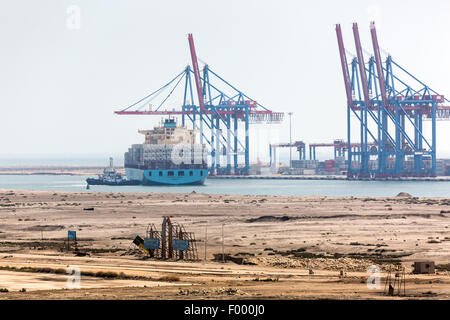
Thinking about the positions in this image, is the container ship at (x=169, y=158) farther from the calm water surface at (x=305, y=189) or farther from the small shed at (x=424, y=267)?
the small shed at (x=424, y=267)

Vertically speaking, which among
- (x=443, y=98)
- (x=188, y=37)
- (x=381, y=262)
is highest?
(x=188, y=37)

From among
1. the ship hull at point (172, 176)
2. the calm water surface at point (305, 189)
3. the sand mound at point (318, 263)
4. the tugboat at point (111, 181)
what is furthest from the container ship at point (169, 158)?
the sand mound at point (318, 263)

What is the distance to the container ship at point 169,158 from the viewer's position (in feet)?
574

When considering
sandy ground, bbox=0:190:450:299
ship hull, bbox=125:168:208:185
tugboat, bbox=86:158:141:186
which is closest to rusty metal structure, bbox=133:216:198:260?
sandy ground, bbox=0:190:450:299

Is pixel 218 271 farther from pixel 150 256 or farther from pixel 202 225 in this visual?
pixel 202 225

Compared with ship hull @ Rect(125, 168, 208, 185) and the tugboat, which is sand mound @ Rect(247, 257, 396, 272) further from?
ship hull @ Rect(125, 168, 208, 185)

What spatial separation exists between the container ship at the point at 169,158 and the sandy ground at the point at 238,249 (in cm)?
8222

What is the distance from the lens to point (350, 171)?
199 metres

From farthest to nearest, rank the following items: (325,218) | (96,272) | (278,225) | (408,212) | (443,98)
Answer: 1. (443,98)
2. (408,212)
3. (325,218)
4. (278,225)
5. (96,272)

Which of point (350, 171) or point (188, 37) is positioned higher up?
point (188, 37)

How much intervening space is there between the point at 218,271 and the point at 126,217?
3572 centimetres

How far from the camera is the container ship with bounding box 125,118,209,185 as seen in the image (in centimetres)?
17488
